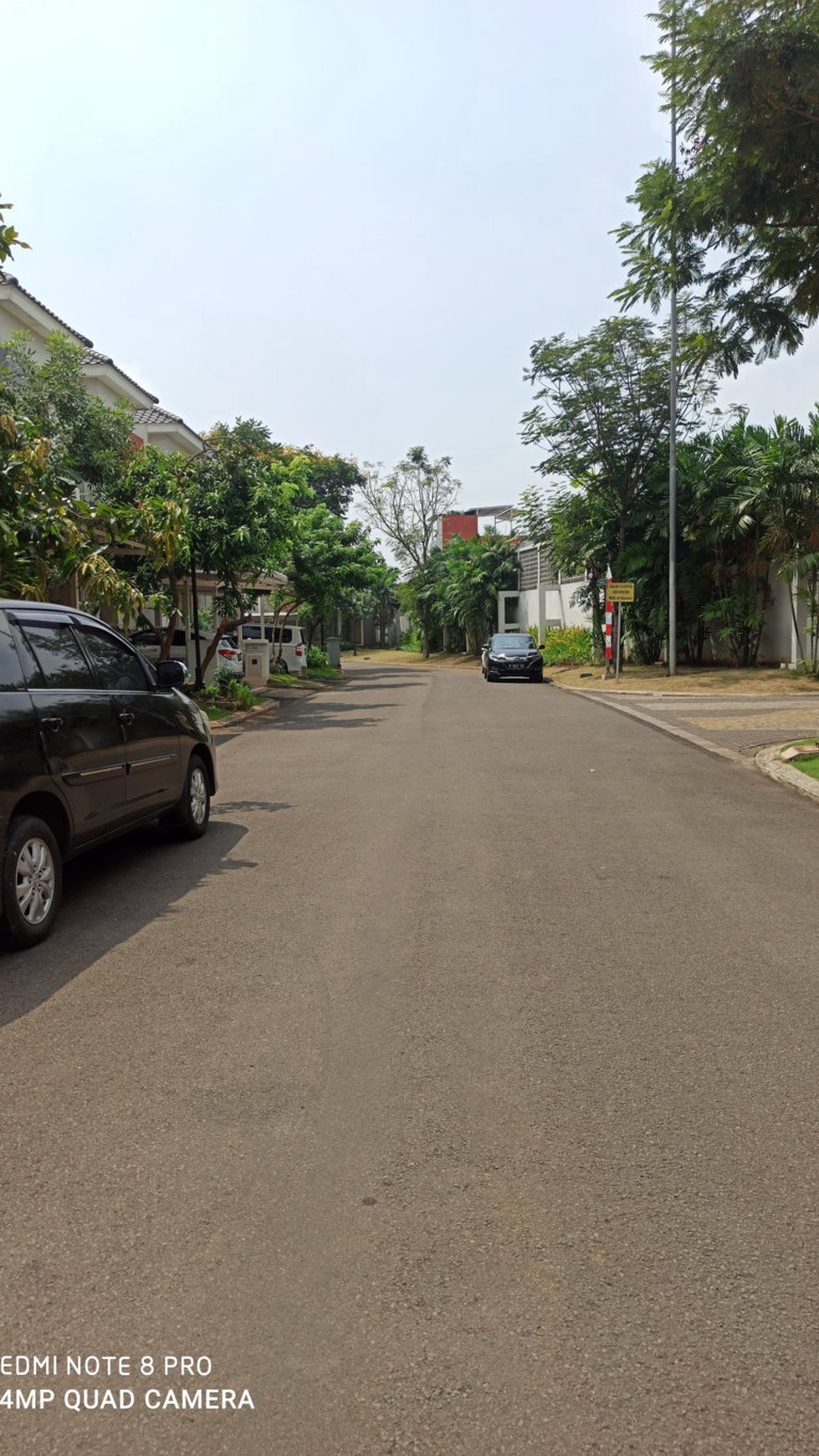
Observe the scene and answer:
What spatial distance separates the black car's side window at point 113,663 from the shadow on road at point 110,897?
1217 millimetres

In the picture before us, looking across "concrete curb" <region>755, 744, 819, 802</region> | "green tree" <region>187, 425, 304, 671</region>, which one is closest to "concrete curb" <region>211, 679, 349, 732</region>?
"green tree" <region>187, 425, 304, 671</region>

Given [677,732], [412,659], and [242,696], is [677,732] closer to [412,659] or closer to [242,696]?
[242,696]

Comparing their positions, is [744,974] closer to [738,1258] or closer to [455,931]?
[455,931]

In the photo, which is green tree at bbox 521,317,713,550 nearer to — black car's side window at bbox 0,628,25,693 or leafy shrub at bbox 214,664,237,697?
leafy shrub at bbox 214,664,237,697

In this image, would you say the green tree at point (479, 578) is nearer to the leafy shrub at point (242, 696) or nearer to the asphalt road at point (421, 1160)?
the leafy shrub at point (242, 696)

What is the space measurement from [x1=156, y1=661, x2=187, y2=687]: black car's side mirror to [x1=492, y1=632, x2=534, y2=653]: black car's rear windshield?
83.5 ft

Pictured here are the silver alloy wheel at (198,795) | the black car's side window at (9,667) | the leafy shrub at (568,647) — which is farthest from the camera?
the leafy shrub at (568,647)

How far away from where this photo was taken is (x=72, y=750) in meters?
6.70

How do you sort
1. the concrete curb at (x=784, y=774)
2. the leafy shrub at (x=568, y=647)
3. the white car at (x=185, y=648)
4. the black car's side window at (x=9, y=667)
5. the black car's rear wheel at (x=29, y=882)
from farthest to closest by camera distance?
1. the leafy shrub at (x=568, y=647)
2. the white car at (x=185, y=648)
3. the concrete curb at (x=784, y=774)
4. the black car's side window at (x=9, y=667)
5. the black car's rear wheel at (x=29, y=882)

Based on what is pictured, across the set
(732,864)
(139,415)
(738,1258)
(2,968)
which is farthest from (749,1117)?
(139,415)

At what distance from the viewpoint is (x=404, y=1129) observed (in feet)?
12.6

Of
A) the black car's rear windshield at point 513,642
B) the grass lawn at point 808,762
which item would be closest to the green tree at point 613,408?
the black car's rear windshield at point 513,642

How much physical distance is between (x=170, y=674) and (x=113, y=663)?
67 centimetres

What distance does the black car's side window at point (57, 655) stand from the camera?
6777mm
